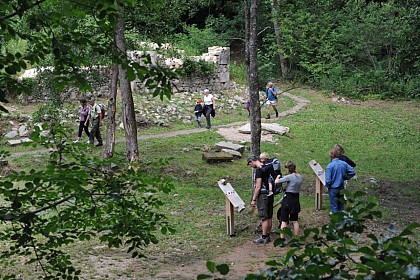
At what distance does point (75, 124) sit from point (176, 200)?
28.0 ft

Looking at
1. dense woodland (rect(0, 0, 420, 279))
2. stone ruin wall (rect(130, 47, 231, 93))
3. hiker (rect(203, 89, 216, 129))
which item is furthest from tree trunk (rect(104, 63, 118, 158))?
stone ruin wall (rect(130, 47, 231, 93))

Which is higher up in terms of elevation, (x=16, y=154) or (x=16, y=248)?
(x=16, y=248)

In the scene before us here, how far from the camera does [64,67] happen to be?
15.6ft

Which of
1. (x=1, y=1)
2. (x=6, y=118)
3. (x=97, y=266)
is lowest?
(x=97, y=266)

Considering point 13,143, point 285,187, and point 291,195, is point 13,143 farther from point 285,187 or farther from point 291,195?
point 291,195

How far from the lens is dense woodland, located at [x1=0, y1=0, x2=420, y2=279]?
4711 mm

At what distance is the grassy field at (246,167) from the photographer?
10664 mm

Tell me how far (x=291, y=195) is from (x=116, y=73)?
6.11m

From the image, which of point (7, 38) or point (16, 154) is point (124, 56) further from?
point (16, 154)

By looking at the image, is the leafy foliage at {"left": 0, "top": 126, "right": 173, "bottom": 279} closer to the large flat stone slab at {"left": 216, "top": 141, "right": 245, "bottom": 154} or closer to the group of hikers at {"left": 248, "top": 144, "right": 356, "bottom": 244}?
the group of hikers at {"left": 248, "top": 144, "right": 356, "bottom": 244}

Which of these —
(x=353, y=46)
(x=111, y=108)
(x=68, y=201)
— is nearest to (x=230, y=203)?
(x=111, y=108)

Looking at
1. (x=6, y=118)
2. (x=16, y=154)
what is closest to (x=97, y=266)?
(x=16, y=154)

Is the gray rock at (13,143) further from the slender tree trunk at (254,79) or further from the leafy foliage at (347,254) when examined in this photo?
the leafy foliage at (347,254)

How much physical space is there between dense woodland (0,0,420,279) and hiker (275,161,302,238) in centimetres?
214
